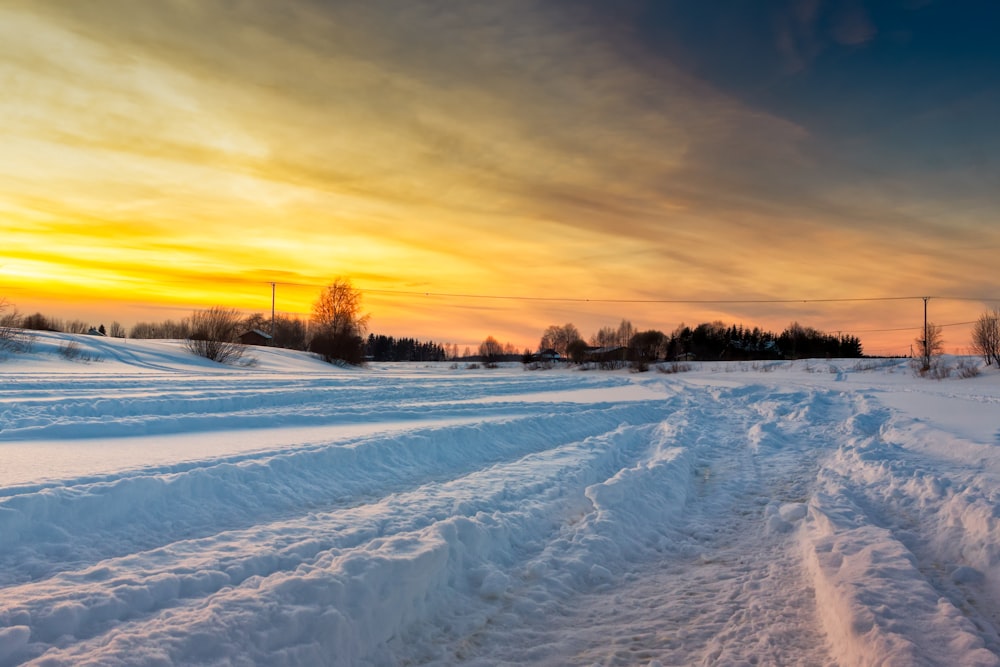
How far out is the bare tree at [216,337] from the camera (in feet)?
130

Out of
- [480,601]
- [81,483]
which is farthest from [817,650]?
[81,483]

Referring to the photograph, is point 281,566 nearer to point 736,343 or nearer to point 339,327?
point 339,327

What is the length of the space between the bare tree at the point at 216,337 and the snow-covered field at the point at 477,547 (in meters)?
29.1

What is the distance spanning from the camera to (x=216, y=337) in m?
40.4

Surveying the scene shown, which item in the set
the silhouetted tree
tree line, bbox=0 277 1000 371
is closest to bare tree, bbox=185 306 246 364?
tree line, bbox=0 277 1000 371

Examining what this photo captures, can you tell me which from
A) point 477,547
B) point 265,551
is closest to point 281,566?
point 265,551

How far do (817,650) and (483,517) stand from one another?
3.28 meters

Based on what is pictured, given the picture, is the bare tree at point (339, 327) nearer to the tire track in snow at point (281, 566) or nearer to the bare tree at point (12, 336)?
the bare tree at point (12, 336)

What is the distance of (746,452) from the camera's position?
1178cm

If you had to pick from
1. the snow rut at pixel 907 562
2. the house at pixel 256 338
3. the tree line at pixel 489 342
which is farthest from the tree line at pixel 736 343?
the snow rut at pixel 907 562

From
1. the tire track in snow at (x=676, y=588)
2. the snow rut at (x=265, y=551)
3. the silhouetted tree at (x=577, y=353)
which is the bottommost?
the tire track in snow at (x=676, y=588)

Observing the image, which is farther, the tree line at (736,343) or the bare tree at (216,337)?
the tree line at (736,343)

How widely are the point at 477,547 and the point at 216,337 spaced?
39.5 metres

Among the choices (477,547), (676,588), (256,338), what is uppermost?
(256,338)
